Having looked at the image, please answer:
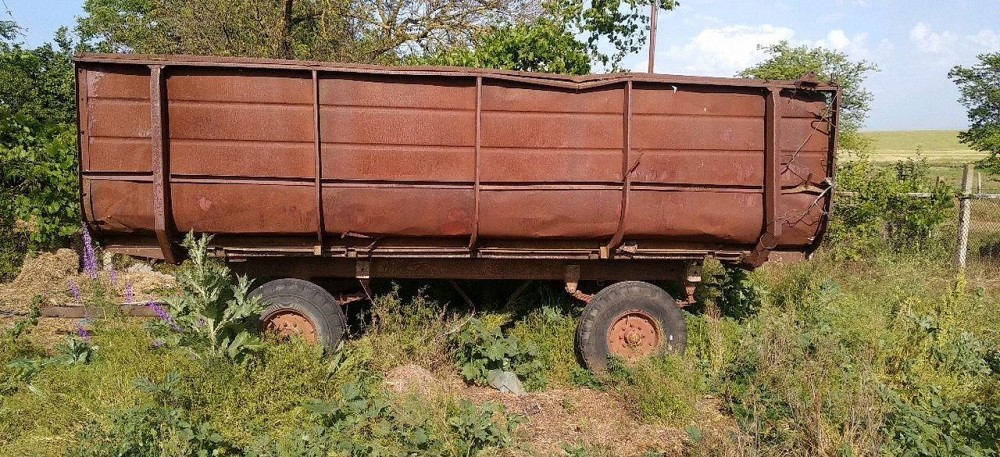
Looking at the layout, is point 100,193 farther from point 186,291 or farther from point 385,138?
point 385,138

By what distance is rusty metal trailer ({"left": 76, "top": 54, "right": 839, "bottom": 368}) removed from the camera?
15.2 feet

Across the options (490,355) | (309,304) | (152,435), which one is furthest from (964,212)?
(152,435)

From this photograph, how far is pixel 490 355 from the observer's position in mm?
5137

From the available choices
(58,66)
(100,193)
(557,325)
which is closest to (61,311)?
(100,193)

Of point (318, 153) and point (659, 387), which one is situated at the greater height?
point (318, 153)

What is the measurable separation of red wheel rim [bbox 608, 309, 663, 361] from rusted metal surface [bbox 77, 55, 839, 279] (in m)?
0.57

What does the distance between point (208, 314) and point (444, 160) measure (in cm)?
198

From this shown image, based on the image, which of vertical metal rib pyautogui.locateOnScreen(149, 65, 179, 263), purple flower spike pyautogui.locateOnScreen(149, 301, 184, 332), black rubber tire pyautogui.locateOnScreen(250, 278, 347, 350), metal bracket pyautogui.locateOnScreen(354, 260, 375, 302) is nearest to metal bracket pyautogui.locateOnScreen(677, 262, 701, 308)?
metal bracket pyautogui.locateOnScreen(354, 260, 375, 302)

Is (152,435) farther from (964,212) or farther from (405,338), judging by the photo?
(964,212)

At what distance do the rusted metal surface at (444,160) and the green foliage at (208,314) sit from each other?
52cm

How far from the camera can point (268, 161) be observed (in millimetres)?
4691

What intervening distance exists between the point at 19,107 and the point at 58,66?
3.10m

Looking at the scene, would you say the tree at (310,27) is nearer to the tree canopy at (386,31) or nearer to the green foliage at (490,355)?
the tree canopy at (386,31)

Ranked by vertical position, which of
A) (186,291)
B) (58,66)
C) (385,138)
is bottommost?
(186,291)
